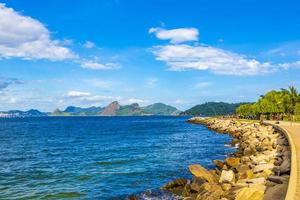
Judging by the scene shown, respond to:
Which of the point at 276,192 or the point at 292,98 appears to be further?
the point at 292,98

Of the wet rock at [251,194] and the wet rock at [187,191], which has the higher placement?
the wet rock at [251,194]

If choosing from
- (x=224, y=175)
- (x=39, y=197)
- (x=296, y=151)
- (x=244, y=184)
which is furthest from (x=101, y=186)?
(x=296, y=151)

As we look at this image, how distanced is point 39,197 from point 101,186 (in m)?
5.15

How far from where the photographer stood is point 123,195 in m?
27.3

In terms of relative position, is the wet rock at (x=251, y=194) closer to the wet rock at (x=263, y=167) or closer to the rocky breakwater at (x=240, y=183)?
the rocky breakwater at (x=240, y=183)

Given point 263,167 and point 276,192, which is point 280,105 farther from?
point 276,192

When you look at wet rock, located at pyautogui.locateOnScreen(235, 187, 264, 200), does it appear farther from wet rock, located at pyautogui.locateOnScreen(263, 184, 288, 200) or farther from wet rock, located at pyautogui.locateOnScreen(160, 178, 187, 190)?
A: wet rock, located at pyautogui.locateOnScreen(160, 178, 187, 190)

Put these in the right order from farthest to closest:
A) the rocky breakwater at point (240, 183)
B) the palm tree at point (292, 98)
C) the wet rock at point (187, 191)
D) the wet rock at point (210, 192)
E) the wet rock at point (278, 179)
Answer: the palm tree at point (292, 98), the wet rock at point (187, 191), the wet rock at point (210, 192), the wet rock at point (278, 179), the rocky breakwater at point (240, 183)

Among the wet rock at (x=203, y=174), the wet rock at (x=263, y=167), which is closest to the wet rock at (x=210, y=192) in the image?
the wet rock at (x=203, y=174)

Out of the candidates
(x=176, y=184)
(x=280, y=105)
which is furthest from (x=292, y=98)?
(x=176, y=184)

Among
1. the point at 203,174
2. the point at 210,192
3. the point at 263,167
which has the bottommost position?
the point at 210,192

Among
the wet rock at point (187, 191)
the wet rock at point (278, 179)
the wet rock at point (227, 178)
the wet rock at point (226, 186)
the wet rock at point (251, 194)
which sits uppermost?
the wet rock at point (278, 179)

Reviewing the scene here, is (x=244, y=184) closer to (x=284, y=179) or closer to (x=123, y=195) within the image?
(x=284, y=179)

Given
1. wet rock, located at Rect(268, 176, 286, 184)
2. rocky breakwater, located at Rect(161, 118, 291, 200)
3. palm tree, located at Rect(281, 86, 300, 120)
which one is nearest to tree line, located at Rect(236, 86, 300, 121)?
Result: palm tree, located at Rect(281, 86, 300, 120)
